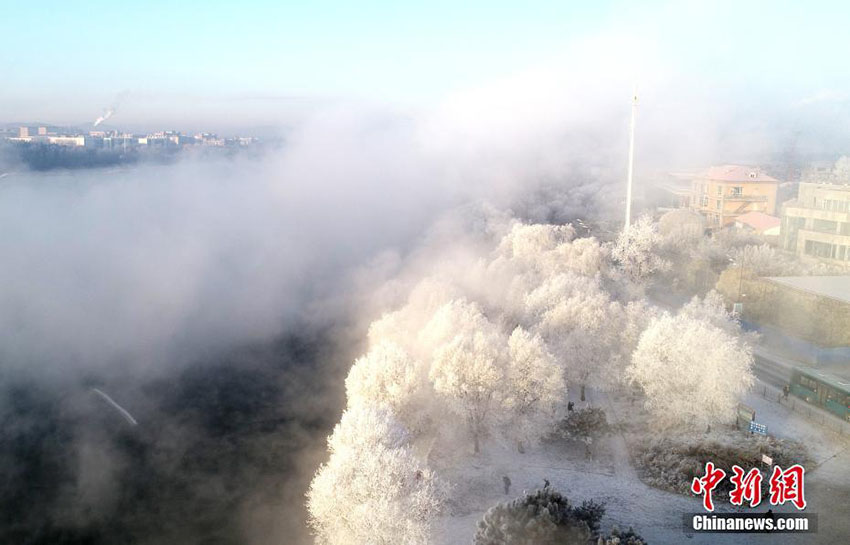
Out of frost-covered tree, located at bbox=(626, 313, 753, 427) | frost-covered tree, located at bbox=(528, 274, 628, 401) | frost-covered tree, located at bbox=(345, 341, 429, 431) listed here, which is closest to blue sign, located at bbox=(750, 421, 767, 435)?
frost-covered tree, located at bbox=(626, 313, 753, 427)

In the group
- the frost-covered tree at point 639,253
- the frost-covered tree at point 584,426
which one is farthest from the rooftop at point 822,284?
the frost-covered tree at point 584,426

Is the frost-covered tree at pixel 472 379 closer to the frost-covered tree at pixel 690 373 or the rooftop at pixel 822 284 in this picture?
the frost-covered tree at pixel 690 373

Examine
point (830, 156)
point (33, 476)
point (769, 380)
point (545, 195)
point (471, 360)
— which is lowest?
point (33, 476)

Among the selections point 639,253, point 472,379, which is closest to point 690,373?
point 472,379

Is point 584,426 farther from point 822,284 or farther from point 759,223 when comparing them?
point 759,223

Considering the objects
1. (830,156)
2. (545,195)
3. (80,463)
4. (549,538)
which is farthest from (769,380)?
(545,195)

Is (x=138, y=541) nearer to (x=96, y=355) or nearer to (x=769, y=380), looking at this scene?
(x=96, y=355)
